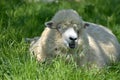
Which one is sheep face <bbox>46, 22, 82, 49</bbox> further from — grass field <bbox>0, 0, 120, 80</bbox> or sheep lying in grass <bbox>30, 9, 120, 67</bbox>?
grass field <bbox>0, 0, 120, 80</bbox>

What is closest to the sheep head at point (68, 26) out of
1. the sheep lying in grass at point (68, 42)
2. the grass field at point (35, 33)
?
the sheep lying in grass at point (68, 42)

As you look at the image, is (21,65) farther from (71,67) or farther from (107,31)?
(107,31)

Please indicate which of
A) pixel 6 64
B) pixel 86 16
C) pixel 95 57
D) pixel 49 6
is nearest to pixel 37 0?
pixel 49 6

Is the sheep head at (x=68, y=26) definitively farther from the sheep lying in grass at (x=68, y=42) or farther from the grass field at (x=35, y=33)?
the grass field at (x=35, y=33)

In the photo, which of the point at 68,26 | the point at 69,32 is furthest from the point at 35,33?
the point at 69,32

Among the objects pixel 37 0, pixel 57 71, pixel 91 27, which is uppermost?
pixel 37 0

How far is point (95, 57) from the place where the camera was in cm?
599

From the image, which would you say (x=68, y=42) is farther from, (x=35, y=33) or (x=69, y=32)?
(x=35, y=33)

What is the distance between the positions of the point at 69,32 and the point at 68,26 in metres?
0.14

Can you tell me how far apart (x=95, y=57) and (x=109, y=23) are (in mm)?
2488

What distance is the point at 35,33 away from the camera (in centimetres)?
731

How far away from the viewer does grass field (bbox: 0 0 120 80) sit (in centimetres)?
489

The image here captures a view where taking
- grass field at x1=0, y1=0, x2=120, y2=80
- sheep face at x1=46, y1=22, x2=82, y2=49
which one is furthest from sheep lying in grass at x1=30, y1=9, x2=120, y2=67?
grass field at x1=0, y1=0, x2=120, y2=80

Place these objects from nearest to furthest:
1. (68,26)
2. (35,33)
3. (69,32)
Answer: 1. (69,32)
2. (68,26)
3. (35,33)
